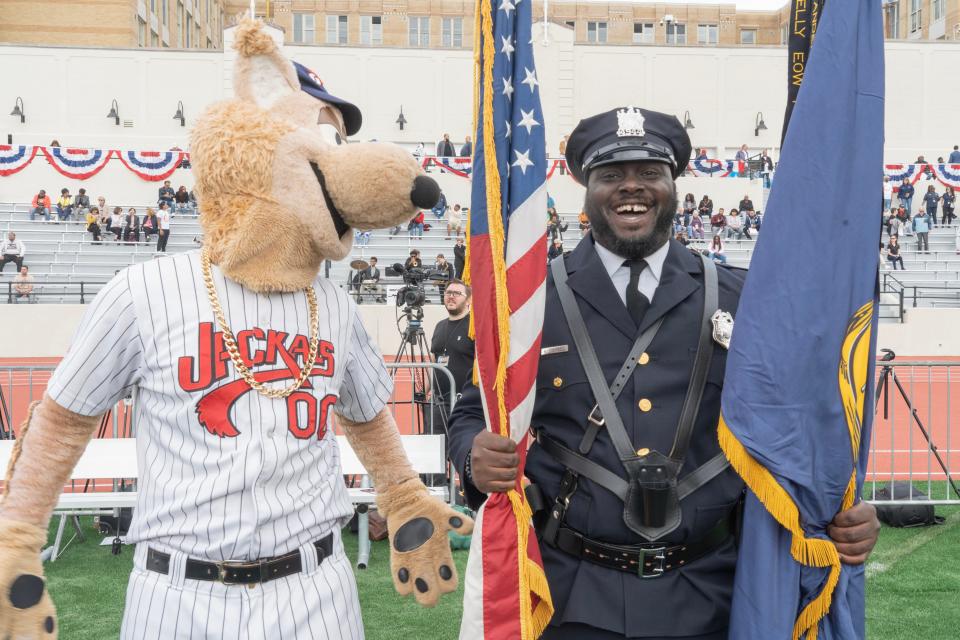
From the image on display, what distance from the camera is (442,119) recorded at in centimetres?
4109

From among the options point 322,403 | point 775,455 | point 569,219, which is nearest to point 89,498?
point 322,403

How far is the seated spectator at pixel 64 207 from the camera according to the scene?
96.9 ft

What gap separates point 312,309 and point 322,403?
261mm

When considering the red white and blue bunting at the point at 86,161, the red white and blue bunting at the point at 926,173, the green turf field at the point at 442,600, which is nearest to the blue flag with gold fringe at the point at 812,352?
the green turf field at the point at 442,600

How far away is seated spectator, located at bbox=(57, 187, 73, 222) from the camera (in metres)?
29.5

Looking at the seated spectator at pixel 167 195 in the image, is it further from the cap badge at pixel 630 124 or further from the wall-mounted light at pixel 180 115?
the cap badge at pixel 630 124

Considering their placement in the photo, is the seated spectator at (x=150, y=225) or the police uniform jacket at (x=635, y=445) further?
the seated spectator at (x=150, y=225)

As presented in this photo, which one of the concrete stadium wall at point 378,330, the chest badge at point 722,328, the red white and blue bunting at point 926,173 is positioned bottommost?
the concrete stadium wall at point 378,330

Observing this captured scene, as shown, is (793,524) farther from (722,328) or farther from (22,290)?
(22,290)

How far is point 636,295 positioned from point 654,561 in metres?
0.77

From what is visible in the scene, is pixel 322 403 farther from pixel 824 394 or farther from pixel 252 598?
pixel 824 394

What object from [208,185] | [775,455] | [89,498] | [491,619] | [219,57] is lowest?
[89,498]

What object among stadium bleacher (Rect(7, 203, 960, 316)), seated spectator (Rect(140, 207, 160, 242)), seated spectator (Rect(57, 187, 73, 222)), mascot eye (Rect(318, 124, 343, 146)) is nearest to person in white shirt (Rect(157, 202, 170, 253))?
seated spectator (Rect(140, 207, 160, 242))

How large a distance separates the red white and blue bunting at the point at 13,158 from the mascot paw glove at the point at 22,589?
33.2 meters
